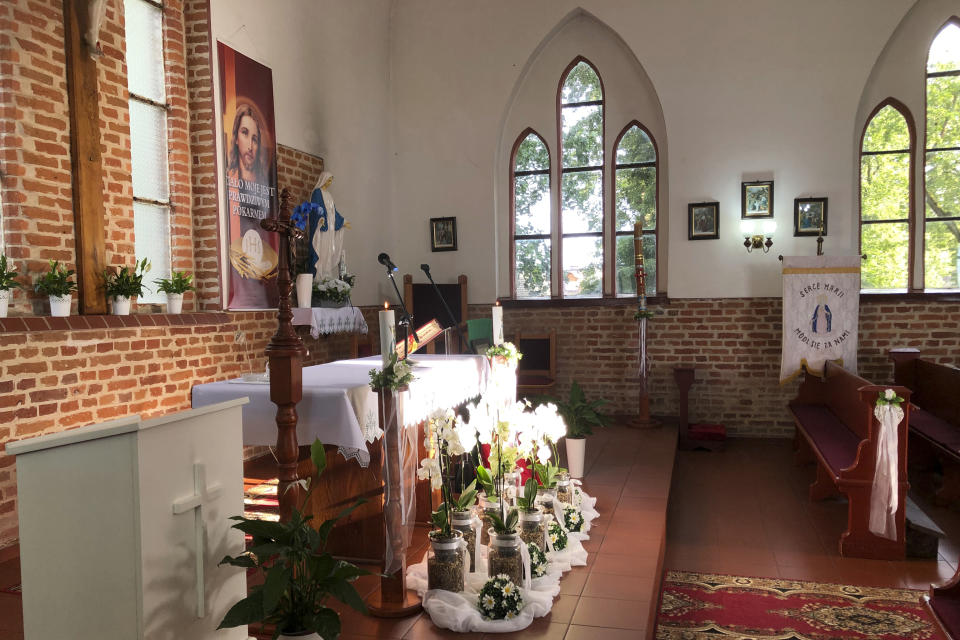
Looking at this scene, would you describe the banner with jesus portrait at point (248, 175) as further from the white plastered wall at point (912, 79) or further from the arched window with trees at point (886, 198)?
the arched window with trees at point (886, 198)

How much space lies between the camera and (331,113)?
754 cm

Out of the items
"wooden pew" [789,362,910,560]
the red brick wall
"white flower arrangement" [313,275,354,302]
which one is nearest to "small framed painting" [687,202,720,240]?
the red brick wall

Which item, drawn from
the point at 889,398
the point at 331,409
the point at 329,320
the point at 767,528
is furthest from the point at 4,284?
the point at 889,398

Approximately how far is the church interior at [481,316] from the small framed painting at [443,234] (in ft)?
0.16

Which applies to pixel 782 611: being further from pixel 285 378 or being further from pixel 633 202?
pixel 633 202

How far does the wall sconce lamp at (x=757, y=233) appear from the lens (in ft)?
25.0

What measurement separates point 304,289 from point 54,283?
2369 mm

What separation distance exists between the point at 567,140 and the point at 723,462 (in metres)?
4.14

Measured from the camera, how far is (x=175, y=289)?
17.2 ft

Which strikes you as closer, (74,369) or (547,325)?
(74,369)

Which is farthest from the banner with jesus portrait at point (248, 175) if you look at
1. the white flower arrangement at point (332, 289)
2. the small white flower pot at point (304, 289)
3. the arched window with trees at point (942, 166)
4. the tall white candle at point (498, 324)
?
the arched window with trees at point (942, 166)

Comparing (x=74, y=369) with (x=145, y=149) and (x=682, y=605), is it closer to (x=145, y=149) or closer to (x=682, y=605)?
(x=145, y=149)

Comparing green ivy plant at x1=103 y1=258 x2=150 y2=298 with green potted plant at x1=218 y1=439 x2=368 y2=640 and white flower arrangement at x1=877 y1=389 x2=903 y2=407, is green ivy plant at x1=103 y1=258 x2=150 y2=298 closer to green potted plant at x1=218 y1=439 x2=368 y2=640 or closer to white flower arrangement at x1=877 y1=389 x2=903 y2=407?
green potted plant at x1=218 y1=439 x2=368 y2=640

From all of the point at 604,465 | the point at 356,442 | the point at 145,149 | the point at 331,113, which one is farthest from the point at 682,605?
the point at 331,113
